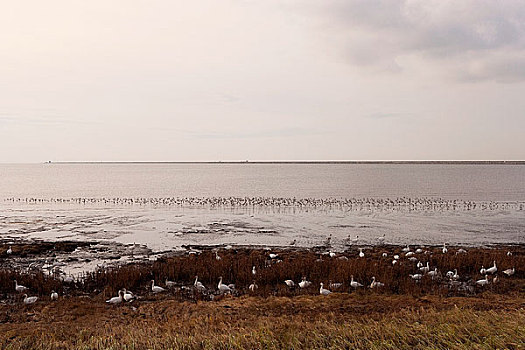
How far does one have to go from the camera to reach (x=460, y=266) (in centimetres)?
2192

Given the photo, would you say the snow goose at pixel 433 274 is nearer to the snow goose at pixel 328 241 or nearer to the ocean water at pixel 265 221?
the ocean water at pixel 265 221

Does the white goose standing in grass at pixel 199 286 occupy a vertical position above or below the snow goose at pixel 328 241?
above

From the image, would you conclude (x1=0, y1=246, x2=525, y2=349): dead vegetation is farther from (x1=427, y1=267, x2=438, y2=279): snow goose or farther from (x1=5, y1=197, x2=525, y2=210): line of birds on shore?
(x1=5, y1=197, x2=525, y2=210): line of birds on shore

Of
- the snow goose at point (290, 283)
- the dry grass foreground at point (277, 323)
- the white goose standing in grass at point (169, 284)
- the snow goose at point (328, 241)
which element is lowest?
the snow goose at point (328, 241)

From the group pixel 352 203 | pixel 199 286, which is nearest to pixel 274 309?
pixel 199 286

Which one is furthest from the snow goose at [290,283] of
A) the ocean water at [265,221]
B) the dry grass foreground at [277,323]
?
the ocean water at [265,221]

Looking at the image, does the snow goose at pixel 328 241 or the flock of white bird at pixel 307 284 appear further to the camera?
the snow goose at pixel 328 241

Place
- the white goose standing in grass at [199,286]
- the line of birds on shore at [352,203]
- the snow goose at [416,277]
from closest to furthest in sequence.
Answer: the white goose standing in grass at [199,286], the snow goose at [416,277], the line of birds on shore at [352,203]

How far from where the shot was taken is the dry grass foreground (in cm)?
874

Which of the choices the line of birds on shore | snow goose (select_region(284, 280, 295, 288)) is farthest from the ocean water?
snow goose (select_region(284, 280, 295, 288))

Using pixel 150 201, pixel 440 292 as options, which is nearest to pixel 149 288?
pixel 440 292

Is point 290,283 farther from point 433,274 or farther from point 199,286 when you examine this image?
point 433,274

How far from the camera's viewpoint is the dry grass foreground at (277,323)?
8742mm

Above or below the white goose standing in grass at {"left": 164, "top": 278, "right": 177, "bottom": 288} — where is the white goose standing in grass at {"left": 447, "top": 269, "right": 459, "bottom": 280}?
above
